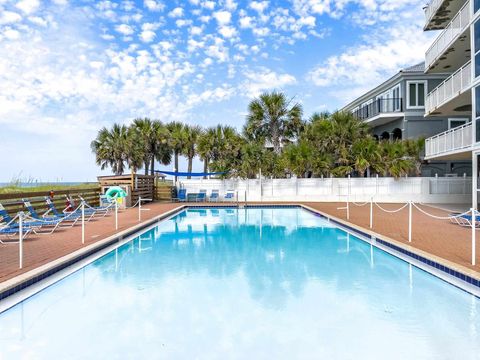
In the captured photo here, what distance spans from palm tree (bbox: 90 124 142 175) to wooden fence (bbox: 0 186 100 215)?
686cm

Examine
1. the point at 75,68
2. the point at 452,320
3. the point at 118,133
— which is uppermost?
the point at 75,68

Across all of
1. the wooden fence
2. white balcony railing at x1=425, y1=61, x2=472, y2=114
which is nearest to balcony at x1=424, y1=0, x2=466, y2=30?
white balcony railing at x1=425, y1=61, x2=472, y2=114

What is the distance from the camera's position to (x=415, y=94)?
79.4 ft

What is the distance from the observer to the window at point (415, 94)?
24109 millimetres

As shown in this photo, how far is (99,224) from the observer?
41.4 ft

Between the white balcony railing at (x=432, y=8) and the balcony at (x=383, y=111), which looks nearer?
the white balcony railing at (x=432, y=8)

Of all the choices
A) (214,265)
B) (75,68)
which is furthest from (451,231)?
(75,68)

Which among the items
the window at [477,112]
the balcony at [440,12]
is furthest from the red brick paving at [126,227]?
the balcony at [440,12]

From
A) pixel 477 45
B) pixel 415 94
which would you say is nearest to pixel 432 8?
pixel 477 45

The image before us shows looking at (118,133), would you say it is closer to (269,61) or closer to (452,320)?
(269,61)

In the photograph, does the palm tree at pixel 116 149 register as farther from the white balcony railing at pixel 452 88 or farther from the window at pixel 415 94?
the window at pixel 415 94

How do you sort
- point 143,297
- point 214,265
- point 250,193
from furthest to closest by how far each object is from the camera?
point 250,193, point 214,265, point 143,297

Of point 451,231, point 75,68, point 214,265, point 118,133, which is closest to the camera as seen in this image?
point 214,265

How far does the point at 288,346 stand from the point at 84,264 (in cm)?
503
